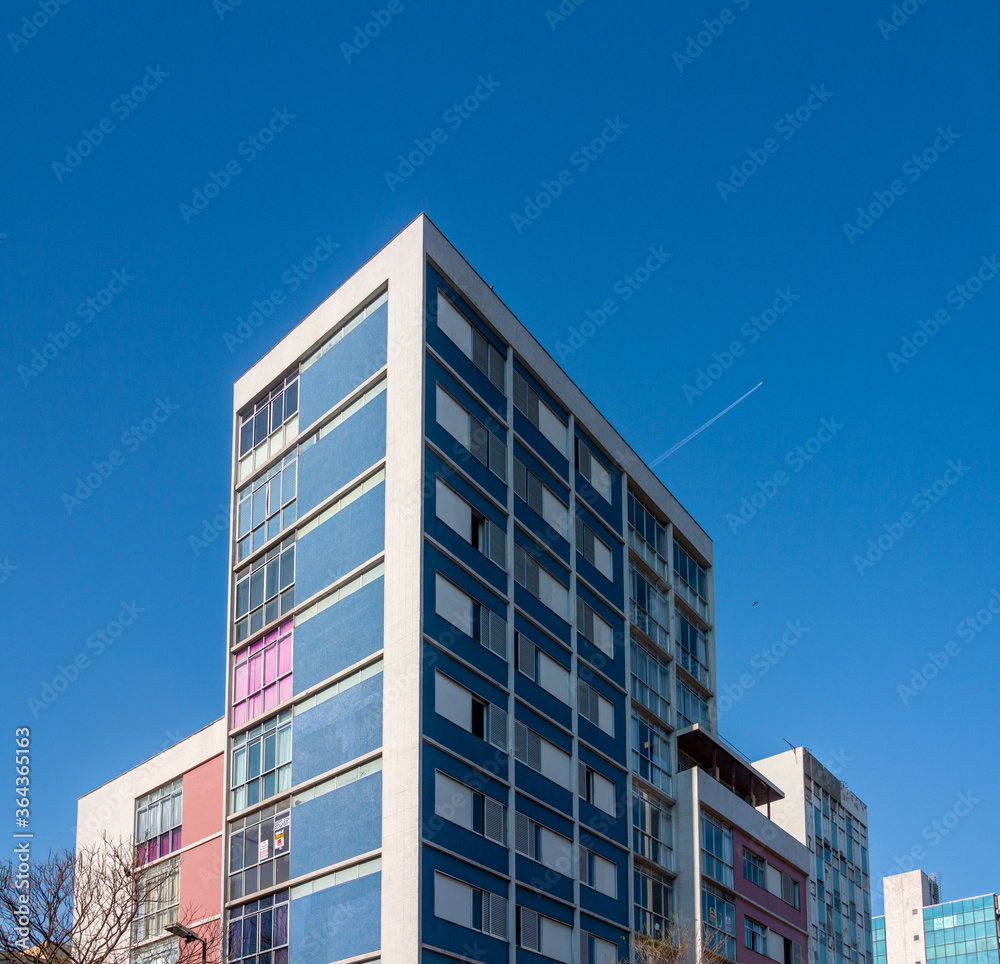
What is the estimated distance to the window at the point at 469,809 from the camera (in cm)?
4484

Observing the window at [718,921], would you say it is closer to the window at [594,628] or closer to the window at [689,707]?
the window at [689,707]

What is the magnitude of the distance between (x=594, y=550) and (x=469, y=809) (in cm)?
1626

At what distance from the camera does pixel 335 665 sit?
159ft

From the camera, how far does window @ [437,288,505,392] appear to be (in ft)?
170

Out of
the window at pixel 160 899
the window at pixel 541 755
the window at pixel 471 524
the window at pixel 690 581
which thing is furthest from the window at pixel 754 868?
the window at pixel 160 899

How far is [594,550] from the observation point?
195ft

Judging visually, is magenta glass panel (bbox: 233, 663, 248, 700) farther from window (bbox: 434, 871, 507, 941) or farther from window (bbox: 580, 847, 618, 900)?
window (bbox: 580, 847, 618, 900)

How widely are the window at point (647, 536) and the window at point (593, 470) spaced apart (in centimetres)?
279

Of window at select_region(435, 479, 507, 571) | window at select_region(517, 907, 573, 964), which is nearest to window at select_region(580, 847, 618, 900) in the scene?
window at select_region(517, 907, 573, 964)

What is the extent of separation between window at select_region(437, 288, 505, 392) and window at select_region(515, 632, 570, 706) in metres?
10.3

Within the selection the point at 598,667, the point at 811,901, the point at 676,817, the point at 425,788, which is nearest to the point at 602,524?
the point at 598,667

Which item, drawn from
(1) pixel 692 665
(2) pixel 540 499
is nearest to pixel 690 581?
(1) pixel 692 665

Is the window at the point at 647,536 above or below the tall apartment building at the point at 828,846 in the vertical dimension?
above

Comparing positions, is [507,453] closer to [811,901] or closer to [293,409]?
[293,409]
